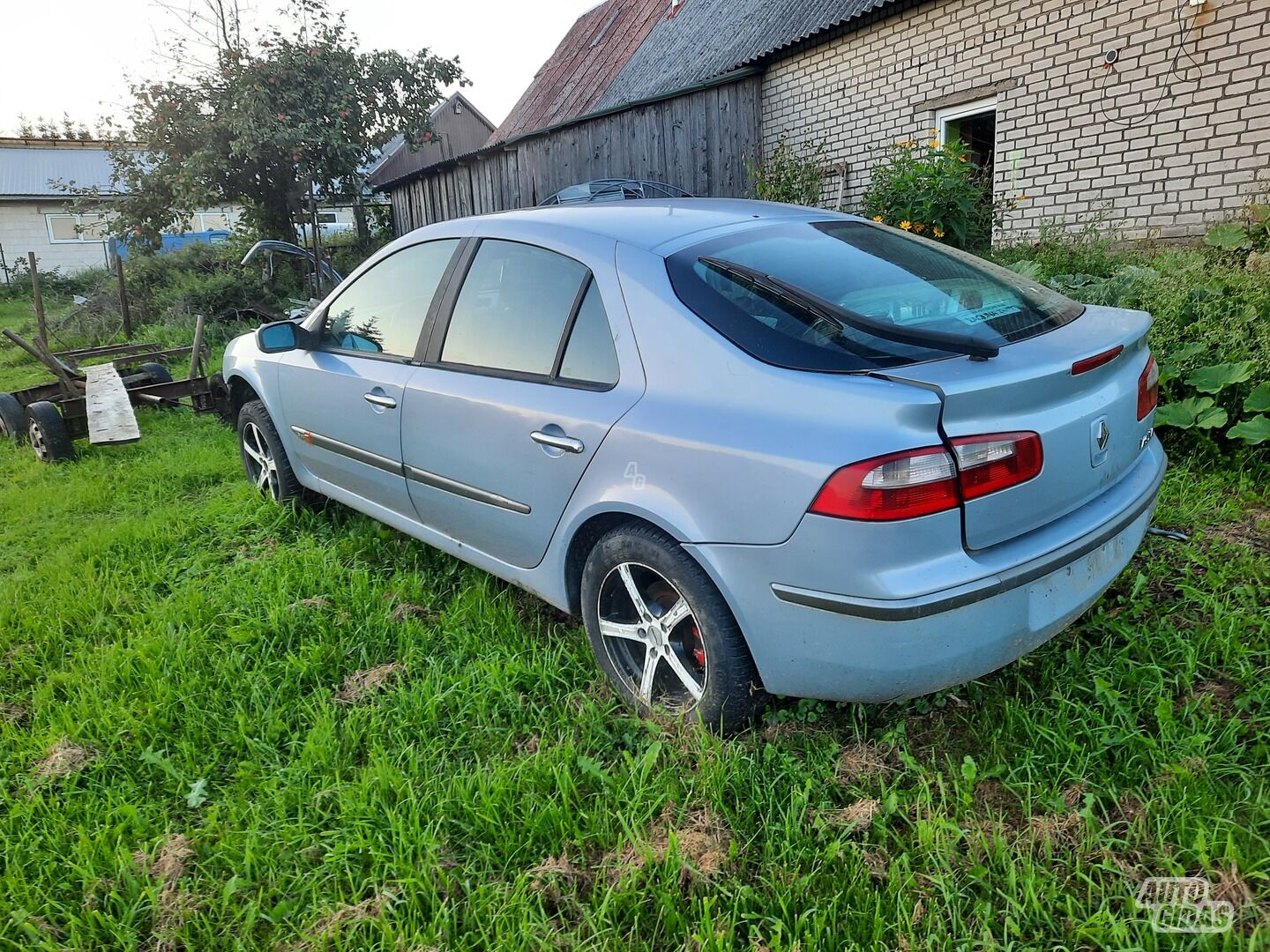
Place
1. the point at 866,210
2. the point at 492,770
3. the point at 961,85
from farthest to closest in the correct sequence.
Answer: the point at 961,85
the point at 866,210
the point at 492,770

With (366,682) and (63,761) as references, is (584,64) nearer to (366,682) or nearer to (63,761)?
(366,682)

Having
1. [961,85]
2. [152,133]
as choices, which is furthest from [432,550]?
[152,133]

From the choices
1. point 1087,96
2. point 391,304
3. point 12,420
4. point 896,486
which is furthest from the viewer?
point 1087,96

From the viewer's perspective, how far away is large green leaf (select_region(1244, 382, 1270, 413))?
12.0 feet

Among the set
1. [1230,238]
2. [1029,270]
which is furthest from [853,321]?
[1230,238]

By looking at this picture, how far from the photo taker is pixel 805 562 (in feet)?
6.40

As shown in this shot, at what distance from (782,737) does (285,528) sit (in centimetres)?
297

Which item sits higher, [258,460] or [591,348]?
[591,348]

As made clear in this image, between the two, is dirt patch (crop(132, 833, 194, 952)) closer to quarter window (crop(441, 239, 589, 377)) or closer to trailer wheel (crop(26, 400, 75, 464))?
quarter window (crop(441, 239, 589, 377))

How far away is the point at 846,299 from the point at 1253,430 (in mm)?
2548

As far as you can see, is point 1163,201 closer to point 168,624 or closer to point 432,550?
point 432,550

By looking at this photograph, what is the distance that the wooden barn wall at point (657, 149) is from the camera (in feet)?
35.9

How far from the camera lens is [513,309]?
9.53 feet

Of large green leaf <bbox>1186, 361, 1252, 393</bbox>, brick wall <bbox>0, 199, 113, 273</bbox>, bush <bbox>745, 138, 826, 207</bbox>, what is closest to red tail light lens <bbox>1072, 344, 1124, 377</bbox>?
large green leaf <bbox>1186, 361, 1252, 393</bbox>
